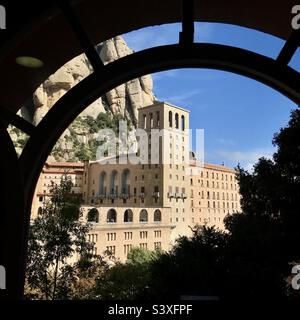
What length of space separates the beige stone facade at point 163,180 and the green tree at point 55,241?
24746 millimetres

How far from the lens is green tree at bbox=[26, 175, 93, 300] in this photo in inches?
174

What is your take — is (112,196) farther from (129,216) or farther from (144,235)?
(144,235)

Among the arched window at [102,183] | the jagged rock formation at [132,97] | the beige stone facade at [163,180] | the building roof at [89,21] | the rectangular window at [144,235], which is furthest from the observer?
the jagged rock formation at [132,97]

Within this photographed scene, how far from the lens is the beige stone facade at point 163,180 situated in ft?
107

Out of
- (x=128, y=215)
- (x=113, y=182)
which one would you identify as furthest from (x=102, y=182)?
(x=128, y=215)

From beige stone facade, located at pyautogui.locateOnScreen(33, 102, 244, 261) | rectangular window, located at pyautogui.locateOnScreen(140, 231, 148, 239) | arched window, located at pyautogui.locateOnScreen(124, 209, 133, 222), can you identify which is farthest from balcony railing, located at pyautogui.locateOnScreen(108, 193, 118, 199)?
rectangular window, located at pyautogui.locateOnScreen(140, 231, 148, 239)

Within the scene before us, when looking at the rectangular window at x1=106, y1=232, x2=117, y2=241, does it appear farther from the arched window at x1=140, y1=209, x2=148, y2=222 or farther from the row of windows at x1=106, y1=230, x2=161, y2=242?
the arched window at x1=140, y1=209, x2=148, y2=222

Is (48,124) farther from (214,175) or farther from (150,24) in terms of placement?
(214,175)

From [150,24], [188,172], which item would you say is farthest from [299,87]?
[188,172]

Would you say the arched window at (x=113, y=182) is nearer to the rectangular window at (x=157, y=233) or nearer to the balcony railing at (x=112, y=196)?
the balcony railing at (x=112, y=196)

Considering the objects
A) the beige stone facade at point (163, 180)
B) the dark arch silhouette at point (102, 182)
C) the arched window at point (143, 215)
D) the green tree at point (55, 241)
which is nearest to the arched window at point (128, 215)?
the beige stone facade at point (163, 180)

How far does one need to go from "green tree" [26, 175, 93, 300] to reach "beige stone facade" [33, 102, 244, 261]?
81.2ft

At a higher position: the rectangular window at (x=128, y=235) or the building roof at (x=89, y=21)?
the building roof at (x=89, y=21)

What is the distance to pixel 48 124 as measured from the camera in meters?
0.93
